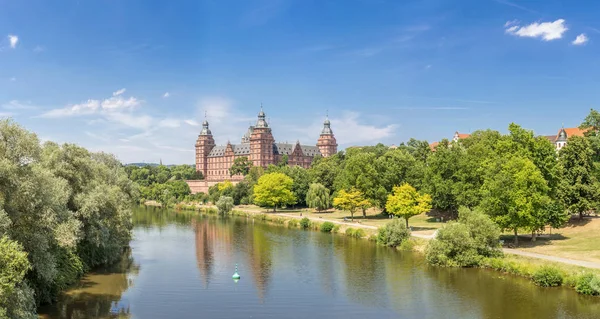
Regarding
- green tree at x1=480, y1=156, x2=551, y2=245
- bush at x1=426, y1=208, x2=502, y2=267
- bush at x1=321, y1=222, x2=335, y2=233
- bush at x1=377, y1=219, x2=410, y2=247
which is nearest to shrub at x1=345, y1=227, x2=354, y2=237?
bush at x1=321, y1=222, x2=335, y2=233

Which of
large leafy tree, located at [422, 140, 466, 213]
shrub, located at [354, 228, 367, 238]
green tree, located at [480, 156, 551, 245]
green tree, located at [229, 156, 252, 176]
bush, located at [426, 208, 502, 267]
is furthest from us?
green tree, located at [229, 156, 252, 176]

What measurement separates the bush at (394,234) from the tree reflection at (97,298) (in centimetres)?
2313

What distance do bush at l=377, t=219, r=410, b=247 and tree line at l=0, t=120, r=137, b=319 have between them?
23719 millimetres

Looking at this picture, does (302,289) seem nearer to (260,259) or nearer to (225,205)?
(260,259)

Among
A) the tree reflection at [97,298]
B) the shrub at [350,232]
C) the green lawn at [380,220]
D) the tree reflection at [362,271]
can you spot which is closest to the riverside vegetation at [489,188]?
the shrub at [350,232]

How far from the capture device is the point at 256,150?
148750 millimetres

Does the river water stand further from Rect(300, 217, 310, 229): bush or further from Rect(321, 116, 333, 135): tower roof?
Rect(321, 116, 333, 135): tower roof

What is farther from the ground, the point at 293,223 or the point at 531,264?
the point at 293,223

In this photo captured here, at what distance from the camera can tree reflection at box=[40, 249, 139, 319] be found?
2477cm

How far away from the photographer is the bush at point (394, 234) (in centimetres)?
4484

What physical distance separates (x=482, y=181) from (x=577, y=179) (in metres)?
9.25

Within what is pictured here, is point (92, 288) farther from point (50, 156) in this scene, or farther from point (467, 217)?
point (467, 217)

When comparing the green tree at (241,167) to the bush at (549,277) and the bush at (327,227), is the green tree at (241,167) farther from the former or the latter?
the bush at (549,277)

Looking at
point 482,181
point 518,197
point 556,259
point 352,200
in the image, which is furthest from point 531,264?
point 352,200
